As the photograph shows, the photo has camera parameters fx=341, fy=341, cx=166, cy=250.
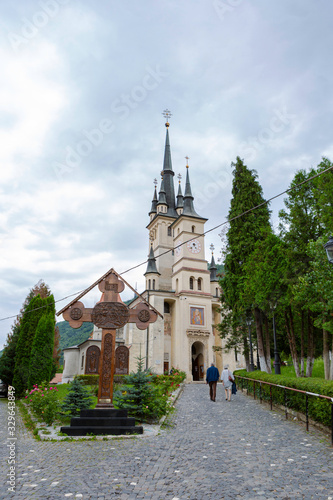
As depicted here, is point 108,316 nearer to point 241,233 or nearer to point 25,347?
point 241,233

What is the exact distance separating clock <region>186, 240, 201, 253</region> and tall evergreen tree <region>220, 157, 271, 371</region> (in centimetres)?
1635

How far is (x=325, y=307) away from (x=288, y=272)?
3477 mm

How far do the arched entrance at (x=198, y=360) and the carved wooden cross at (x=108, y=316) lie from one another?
27753 mm

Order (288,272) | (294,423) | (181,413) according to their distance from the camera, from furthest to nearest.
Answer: (288,272) → (181,413) → (294,423)

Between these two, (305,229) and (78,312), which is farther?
(305,229)

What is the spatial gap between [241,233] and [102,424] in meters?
14.4

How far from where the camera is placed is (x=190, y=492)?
4141 mm

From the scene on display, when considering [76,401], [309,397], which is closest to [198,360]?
[76,401]

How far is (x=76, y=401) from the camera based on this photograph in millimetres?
8992

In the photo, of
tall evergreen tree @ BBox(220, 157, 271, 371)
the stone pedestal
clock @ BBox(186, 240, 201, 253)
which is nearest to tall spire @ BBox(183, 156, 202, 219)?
clock @ BBox(186, 240, 201, 253)

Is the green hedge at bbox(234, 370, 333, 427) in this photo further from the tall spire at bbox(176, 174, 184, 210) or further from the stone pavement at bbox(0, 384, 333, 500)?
the tall spire at bbox(176, 174, 184, 210)

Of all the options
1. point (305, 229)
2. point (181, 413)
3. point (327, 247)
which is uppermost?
point (305, 229)

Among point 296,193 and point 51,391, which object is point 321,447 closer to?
point 51,391

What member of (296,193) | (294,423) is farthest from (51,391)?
(296,193)
